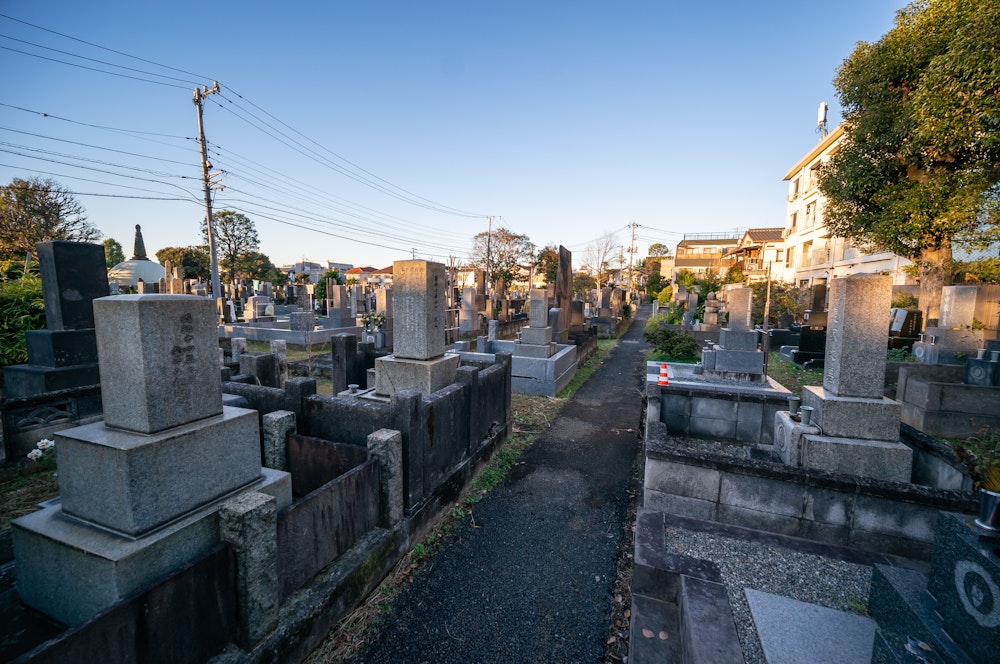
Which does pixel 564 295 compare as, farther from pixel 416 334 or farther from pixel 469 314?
pixel 416 334

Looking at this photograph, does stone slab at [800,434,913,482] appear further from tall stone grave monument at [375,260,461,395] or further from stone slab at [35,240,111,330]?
stone slab at [35,240,111,330]

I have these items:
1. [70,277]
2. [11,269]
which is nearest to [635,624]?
[70,277]

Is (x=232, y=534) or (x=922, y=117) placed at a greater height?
(x=922, y=117)

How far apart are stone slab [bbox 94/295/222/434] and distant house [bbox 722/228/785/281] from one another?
41519 mm

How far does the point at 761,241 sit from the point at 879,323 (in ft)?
162

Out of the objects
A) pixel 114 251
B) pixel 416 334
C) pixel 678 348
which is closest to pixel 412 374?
pixel 416 334

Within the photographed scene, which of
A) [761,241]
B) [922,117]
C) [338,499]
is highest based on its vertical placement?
[761,241]

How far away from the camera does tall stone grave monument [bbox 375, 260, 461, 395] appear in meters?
5.32

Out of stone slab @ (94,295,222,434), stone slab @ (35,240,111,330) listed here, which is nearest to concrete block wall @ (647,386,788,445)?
stone slab @ (94,295,222,434)

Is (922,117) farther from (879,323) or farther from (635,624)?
(635,624)

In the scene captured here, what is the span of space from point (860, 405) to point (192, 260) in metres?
56.4

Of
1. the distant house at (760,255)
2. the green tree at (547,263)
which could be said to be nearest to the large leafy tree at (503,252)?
the green tree at (547,263)

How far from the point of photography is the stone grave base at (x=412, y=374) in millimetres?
5262

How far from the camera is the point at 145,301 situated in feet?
7.12
